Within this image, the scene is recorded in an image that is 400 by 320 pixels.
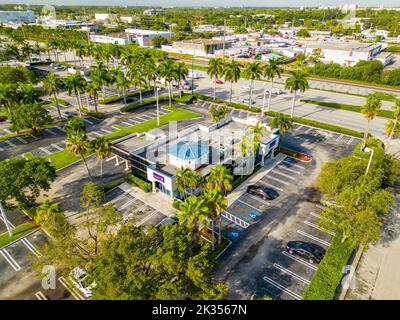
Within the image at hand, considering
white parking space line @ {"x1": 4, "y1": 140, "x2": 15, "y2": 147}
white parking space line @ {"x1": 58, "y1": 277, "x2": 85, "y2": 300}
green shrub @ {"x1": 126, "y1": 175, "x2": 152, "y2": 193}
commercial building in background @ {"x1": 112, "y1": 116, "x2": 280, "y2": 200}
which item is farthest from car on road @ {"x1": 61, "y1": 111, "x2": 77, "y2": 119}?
white parking space line @ {"x1": 58, "y1": 277, "x2": 85, "y2": 300}

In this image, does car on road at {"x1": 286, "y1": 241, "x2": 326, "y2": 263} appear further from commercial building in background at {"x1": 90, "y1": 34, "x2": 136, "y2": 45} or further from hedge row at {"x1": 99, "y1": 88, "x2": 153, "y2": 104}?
commercial building in background at {"x1": 90, "y1": 34, "x2": 136, "y2": 45}

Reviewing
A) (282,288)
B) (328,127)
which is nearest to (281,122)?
(328,127)

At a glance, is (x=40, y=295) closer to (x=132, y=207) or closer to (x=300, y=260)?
(x=132, y=207)

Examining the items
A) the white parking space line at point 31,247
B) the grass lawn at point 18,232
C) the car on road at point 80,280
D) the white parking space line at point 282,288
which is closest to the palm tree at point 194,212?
the white parking space line at point 282,288

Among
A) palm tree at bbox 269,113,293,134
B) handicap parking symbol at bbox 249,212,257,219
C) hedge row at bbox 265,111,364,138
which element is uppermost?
palm tree at bbox 269,113,293,134

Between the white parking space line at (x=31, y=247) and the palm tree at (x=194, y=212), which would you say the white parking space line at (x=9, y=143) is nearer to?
the white parking space line at (x=31, y=247)

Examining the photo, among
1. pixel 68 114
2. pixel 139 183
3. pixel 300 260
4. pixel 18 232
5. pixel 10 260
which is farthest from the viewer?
pixel 68 114
